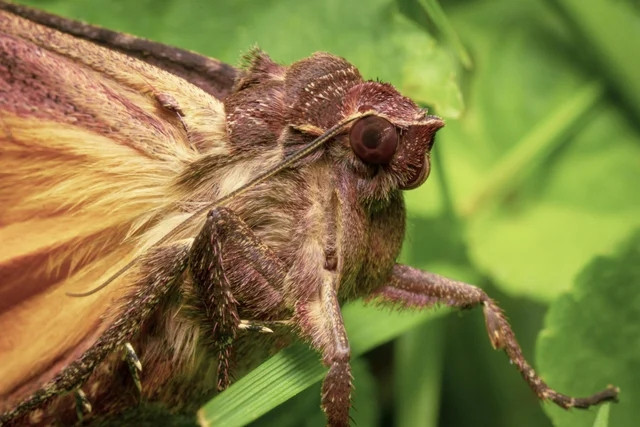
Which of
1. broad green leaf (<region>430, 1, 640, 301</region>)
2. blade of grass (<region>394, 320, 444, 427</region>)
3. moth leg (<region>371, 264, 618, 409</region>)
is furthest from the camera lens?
broad green leaf (<region>430, 1, 640, 301</region>)

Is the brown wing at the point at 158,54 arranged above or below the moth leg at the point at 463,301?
above

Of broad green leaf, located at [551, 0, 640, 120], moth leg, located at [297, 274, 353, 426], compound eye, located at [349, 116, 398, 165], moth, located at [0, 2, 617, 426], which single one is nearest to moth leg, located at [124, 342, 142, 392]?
moth, located at [0, 2, 617, 426]

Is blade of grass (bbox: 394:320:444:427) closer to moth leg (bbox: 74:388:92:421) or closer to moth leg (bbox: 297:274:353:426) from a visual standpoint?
moth leg (bbox: 297:274:353:426)

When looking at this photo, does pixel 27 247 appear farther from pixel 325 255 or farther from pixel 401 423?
pixel 401 423

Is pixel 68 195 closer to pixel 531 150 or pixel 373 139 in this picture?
pixel 373 139

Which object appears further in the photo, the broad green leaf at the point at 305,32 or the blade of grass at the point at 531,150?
the blade of grass at the point at 531,150

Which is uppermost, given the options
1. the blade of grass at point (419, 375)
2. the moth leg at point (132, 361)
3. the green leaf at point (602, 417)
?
the moth leg at point (132, 361)

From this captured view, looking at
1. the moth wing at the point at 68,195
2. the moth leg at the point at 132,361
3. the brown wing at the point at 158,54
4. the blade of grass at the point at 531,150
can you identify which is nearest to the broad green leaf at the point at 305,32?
the brown wing at the point at 158,54

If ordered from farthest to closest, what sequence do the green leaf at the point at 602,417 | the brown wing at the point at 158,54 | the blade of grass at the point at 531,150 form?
the blade of grass at the point at 531,150
the brown wing at the point at 158,54
the green leaf at the point at 602,417

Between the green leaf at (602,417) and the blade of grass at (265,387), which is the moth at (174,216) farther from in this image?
the green leaf at (602,417)

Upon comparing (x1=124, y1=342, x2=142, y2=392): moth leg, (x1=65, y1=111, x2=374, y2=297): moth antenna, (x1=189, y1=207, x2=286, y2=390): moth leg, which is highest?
(x1=65, y1=111, x2=374, y2=297): moth antenna
